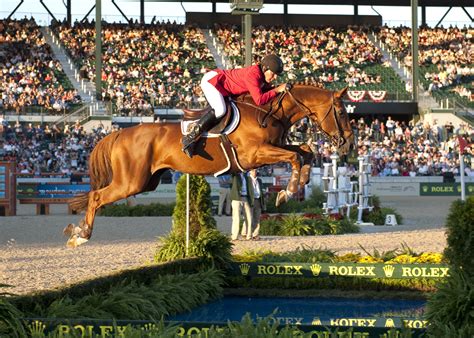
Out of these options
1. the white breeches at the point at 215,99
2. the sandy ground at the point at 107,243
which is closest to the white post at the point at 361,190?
the sandy ground at the point at 107,243

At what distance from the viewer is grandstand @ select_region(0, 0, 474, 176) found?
1364 inches

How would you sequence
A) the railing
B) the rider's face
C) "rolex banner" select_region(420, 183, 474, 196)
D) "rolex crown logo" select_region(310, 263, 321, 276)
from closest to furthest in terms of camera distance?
the rider's face
"rolex crown logo" select_region(310, 263, 321, 276)
"rolex banner" select_region(420, 183, 474, 196)
the railing

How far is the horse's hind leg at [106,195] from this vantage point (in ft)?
29.9

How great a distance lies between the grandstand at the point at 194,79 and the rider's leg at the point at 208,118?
21607mm

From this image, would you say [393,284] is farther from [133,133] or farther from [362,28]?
[362,28]

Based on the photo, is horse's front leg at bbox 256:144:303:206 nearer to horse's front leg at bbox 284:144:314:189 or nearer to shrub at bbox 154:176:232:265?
horse's front leg at bbox 284:144:314:189

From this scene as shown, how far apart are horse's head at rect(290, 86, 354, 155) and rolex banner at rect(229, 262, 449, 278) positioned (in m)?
1.85

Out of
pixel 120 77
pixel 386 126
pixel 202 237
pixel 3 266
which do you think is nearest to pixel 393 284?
pixel 202 237

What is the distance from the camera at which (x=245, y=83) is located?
28.8 feet

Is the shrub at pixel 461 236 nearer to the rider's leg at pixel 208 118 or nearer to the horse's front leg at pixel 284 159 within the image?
the horse's front leg at pixel 284 159

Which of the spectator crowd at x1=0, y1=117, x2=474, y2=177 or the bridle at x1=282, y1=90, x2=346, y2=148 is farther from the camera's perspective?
the spectator crowd at x1=0, y1=117, x2=474, y2=177

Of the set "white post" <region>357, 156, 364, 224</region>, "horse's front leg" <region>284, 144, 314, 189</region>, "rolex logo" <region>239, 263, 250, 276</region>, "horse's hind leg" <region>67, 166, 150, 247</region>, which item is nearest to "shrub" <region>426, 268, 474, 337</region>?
"horse's front leg" <region>284, 144, 314, 189</region>

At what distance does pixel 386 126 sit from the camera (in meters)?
38.9

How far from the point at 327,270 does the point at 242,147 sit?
2.28m
